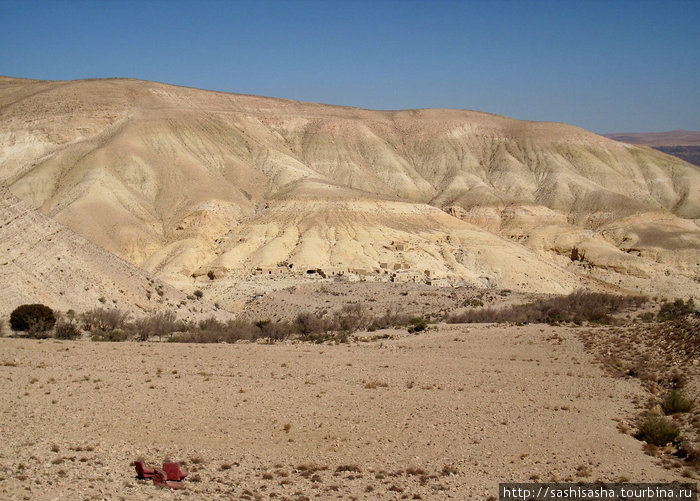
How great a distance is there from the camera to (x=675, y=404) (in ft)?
47.0

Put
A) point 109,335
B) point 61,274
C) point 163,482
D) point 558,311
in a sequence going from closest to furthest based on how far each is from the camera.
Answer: point 163,482, point 109,335, point 558,311, point 61,274

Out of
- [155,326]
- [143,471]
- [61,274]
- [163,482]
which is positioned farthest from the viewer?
[61,274]

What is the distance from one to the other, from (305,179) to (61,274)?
40759 millimetres

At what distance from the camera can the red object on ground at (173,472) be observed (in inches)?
407

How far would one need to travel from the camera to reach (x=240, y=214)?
58688 mm

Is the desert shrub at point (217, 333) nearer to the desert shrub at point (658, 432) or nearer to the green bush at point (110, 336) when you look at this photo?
the green bush at point (110, 336)

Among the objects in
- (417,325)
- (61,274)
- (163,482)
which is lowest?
(163,482)

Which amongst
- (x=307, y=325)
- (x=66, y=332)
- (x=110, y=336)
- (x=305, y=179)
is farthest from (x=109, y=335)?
(x=305, y=179)

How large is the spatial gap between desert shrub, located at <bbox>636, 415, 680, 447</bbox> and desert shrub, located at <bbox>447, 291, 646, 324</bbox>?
12.6 meters

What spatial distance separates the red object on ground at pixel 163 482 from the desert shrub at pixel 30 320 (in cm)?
1451

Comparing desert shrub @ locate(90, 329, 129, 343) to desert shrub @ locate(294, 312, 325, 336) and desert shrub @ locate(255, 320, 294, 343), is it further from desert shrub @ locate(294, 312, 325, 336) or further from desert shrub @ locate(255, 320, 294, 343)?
desert shrub @ locate(294, 312, 325, 336)

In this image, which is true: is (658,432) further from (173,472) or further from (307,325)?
(307,325)

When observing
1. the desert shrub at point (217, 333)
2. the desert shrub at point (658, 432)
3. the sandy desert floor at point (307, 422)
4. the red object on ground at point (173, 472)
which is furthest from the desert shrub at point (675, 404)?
the desert shrub at point (217, 333)

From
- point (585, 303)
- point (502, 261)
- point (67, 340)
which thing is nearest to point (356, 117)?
point (502, 261)
